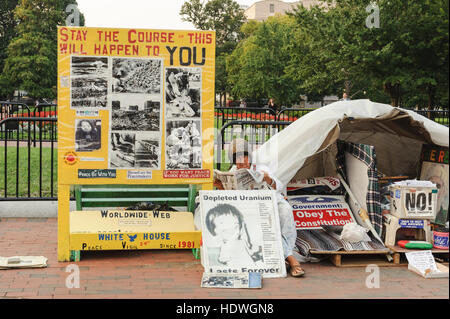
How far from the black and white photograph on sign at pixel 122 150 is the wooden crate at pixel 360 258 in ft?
7.42

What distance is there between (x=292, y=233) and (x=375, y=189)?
128cm

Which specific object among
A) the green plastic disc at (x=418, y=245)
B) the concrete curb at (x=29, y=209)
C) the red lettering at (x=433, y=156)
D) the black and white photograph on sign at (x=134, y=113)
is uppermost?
the black and white photograph on sign at (x=134, y=113)

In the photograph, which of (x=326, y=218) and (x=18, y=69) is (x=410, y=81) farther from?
(x=18, y=69)

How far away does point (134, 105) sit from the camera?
5824 mm

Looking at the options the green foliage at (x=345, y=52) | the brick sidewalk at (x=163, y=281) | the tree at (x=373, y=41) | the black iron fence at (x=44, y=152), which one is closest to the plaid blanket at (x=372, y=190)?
the brick sidewalk at (x=163, y=281)

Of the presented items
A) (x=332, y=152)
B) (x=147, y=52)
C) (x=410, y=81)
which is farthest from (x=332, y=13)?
(x=147, y=52)

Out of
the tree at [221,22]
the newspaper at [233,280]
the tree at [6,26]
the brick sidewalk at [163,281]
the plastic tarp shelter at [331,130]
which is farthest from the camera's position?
the tree at [221,22]

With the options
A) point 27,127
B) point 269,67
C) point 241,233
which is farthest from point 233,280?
point 269,67

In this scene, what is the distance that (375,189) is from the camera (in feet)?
21.2

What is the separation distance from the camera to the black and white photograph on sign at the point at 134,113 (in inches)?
229

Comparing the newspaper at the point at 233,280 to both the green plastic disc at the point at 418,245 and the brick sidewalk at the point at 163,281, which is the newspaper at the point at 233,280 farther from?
the green plastic disc at the point at 418,245

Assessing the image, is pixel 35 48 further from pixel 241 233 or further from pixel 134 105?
pixel 241 233

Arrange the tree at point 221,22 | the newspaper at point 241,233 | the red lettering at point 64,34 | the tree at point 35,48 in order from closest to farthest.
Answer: the newspaper at point 241,233
the red lettering at point 64,34
the tree at point 35,48
the tree at point 221,22

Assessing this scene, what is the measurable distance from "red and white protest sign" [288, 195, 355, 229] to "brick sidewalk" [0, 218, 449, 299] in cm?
88
